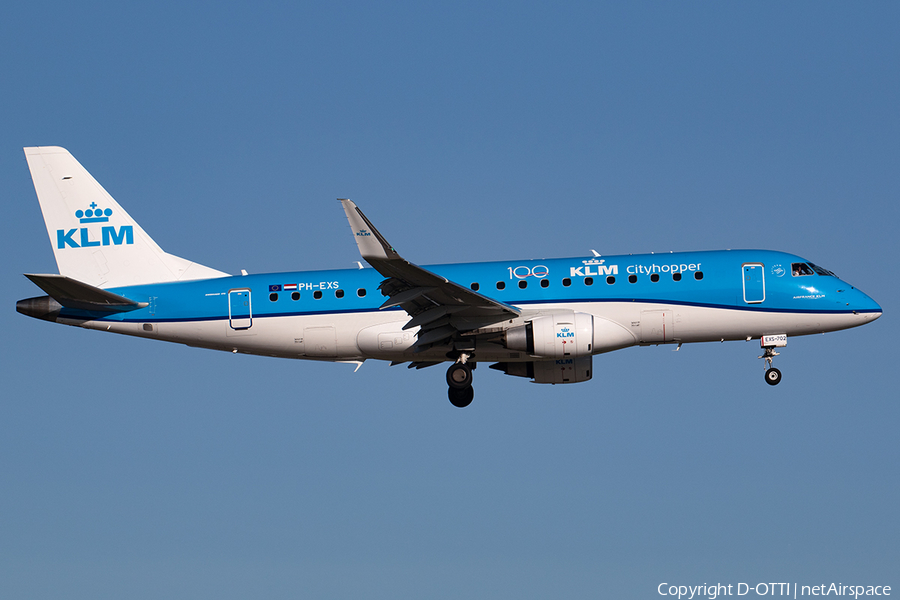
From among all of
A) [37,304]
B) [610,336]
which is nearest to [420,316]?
[610,336]

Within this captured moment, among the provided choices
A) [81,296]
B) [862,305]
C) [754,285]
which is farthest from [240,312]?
[862,305]

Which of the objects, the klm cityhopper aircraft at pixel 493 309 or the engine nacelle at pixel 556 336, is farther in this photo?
the klm cityhopper aircraft at pixel 493 309

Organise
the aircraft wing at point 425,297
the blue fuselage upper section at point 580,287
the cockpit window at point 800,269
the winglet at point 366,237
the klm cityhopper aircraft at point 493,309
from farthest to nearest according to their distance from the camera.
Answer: the cockpit window at point 800,269
the blue fuselage upper section at point 580,287
the klm cityhopper aircraft at point 493,309
the aircraft wing at point 425,297
the winglet at point 366,237

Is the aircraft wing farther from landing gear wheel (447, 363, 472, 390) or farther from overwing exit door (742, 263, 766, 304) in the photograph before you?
overwing exit door (742, 263, 766, 304)

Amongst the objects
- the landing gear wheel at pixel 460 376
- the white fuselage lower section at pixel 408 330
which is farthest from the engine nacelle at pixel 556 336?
the landing gear wheel at pixel 460 376

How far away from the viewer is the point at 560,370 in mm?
38812

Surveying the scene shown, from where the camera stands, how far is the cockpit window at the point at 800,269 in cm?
3684

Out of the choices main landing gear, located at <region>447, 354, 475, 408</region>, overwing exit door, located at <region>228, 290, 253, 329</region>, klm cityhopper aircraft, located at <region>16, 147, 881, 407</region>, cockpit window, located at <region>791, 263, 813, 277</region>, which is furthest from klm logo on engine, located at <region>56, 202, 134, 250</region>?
cockpit window, located at <region>791, 263, 813, 277</region>

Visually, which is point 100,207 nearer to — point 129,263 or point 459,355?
point 129,263

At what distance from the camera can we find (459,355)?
121 ft

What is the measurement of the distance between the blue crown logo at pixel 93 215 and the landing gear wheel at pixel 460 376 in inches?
566

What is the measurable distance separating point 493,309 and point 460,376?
151 inches

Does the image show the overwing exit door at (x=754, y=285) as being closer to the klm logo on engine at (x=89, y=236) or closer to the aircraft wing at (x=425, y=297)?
the aircraft wing at (x=425, y=297)

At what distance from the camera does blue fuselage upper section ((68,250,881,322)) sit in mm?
36188
